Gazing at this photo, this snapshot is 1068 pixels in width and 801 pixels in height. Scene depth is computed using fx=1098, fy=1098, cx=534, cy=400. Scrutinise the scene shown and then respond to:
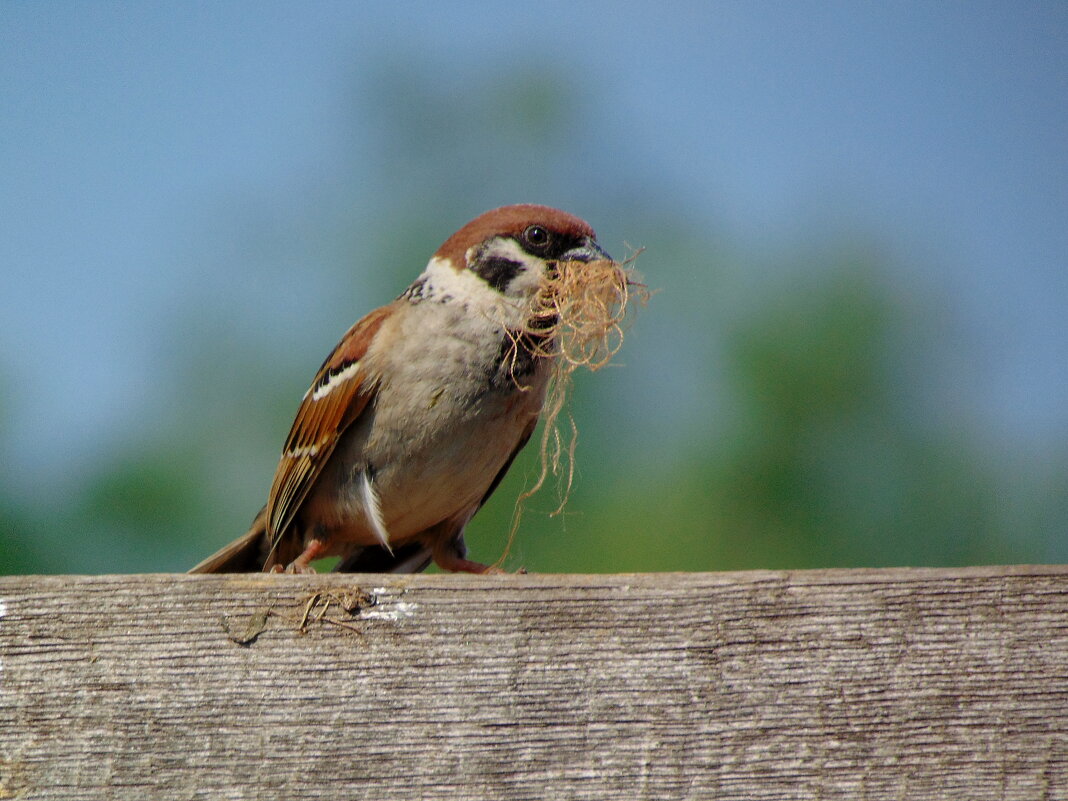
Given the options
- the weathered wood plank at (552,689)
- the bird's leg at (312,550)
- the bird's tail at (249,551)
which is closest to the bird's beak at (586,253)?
the bird's leg at (312,550)

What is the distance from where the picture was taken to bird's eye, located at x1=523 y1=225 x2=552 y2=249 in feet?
10.8

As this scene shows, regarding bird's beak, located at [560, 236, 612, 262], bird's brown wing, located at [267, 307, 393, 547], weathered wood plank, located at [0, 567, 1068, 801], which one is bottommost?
bird's brown wing, located at [267, 307, 393, 547]

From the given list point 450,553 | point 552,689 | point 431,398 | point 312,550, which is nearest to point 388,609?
point 552,689

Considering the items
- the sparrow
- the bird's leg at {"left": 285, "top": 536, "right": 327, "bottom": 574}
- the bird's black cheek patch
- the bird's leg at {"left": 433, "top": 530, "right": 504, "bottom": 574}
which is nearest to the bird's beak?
the sparrow

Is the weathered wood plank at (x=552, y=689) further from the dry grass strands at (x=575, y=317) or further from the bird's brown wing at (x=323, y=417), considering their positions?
the bird's brown wing at (x=323, y=417)

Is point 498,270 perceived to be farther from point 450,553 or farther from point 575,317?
point 450,553

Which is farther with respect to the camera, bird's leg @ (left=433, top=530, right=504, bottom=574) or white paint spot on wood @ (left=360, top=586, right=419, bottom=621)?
bird's leg @ (left=433, top=530, right=504, bottom=574)

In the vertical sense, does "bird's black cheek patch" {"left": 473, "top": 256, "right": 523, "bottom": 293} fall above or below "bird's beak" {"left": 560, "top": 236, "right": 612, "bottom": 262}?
below

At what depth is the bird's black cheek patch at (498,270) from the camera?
3.31 m

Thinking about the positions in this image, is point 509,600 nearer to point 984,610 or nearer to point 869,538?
point 984,610

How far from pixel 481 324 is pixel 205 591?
63.8 inches

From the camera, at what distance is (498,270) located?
3.33 m

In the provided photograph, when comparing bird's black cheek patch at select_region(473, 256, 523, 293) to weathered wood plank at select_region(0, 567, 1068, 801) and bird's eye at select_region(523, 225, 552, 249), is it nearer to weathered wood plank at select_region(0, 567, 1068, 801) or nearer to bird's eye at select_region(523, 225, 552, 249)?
bird's eye at select_region(523, 225, 552, 249)

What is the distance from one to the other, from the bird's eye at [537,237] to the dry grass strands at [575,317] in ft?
0.34
